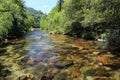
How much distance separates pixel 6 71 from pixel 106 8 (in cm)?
1592

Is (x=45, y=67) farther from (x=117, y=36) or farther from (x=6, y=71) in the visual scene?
(x=117, y=36)

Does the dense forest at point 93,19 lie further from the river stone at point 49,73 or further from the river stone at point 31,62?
the river stone at point 49,73

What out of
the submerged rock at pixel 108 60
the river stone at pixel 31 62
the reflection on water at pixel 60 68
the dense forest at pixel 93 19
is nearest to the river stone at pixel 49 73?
the reflection on water at pixel 60 68

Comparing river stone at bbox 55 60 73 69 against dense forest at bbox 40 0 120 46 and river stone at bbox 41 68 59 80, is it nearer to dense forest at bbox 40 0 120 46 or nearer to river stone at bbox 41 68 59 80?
river stone at bbox 41 68 59 80

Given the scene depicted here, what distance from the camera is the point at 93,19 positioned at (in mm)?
33281

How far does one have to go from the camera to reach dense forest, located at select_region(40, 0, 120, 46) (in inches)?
1108

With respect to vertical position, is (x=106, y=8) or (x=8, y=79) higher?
(x=106, y=8)

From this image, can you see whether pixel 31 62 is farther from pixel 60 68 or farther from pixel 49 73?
pixel 49 73

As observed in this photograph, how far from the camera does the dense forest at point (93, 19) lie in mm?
28134

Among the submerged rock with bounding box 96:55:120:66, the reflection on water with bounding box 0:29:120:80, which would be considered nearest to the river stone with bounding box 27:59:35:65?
the reflection on water with bounding box 0:29:120:80

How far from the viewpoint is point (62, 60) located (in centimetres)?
2209

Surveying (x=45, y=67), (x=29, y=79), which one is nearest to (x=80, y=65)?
(x=45, y=67)

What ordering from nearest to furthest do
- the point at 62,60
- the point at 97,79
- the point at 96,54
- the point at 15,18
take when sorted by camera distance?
the point at 97,79 < the point at 62,60 < the point at 96,54 < the point at 15,18

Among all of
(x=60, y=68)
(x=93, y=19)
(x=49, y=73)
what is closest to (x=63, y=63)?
(x=60, y=68)
